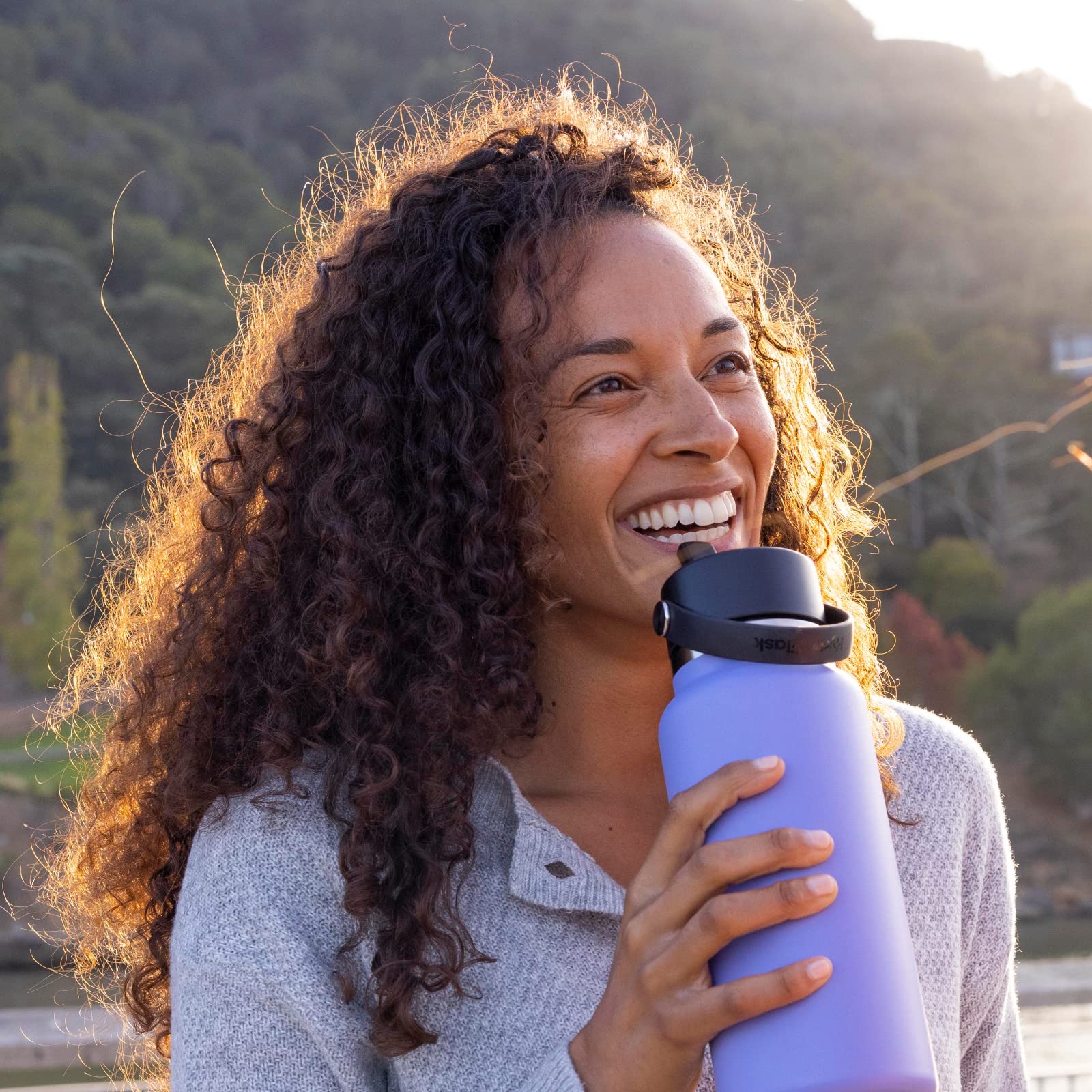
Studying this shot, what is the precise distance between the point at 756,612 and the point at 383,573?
0.70 m

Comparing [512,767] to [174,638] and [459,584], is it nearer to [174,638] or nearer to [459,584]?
[459,584]

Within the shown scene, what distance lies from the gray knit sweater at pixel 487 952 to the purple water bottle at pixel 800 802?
0.24 meters

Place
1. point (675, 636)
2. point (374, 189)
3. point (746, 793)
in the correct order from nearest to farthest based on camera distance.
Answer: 1. point (746, 793)
2. point (675, 636)
3. point (374, 189)

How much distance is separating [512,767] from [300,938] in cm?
40

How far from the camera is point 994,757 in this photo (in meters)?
31.6

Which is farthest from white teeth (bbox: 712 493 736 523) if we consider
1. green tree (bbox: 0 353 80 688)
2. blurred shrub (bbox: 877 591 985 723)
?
green tree (bbox: 0 353 80 688)

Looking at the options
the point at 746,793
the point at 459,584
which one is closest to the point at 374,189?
the point at 459,584

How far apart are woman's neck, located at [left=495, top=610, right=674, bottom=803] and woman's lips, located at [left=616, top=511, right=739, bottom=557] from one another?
0.70 feet

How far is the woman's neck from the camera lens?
173 centimetres

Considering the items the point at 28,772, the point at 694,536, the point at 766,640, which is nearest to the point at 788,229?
the point at 28,772

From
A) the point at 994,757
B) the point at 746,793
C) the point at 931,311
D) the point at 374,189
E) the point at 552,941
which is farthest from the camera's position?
the point at 931,311

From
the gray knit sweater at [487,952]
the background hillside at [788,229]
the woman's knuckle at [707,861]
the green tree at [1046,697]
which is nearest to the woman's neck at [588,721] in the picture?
the gray knit sweater at [487,952]

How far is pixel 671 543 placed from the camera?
1515 millimetres

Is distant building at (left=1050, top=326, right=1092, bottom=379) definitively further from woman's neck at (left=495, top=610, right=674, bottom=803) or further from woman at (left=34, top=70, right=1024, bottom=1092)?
woman's neck at (left=495, top=610, right=674, bottom=803)
